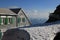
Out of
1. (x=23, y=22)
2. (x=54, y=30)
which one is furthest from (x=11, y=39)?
(x=23, y=22)

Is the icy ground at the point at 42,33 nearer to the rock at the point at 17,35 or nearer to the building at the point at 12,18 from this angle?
the rock at the point at 17,35

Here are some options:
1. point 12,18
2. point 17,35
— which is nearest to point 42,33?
point 17,35

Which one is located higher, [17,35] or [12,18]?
[17,35]

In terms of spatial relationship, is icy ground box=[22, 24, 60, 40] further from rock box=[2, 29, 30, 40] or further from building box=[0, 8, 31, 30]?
building box=[0, 8, 31, 30]

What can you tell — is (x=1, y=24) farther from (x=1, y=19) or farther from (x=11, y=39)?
(x=11, y=39)

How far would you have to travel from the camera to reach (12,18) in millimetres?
28469

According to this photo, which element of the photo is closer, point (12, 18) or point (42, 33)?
point (42, 33)

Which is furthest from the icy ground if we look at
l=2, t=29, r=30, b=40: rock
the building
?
the building

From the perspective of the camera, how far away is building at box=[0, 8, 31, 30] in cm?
2638

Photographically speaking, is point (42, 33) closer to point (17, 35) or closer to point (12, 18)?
point (17, 35)

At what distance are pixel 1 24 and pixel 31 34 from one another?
22.3 m

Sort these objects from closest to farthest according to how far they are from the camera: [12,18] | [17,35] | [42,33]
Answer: [17,35] → [42,33] → [12,18]

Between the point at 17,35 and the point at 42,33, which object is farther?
the point at 42,33

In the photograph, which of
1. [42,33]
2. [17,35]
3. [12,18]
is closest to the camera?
[17,35]
